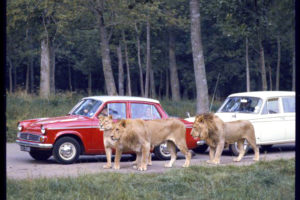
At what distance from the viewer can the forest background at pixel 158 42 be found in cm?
1439

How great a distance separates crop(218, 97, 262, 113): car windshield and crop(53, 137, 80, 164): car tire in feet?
18.0

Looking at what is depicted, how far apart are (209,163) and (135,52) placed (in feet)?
91.8

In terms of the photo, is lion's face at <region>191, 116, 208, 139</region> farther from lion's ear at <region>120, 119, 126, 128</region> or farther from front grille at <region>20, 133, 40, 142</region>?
front grille at <region>20, 133, 40, 142</region>

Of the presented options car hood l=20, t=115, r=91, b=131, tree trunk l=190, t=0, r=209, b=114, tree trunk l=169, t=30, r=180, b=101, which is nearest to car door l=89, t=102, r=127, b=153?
car hood l=20, t=115, r=91, b=131

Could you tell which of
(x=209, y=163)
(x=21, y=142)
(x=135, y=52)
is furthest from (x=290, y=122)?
(x=135, y=52)

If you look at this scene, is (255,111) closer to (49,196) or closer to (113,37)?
(49,196)

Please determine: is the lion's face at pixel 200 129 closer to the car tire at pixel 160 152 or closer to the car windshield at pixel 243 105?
the car tire at pixel 160 152

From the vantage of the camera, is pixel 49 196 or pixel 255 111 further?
pixel 255 111

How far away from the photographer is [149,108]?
514 inches

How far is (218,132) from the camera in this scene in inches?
477

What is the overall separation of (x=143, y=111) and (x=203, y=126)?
182 centimetres

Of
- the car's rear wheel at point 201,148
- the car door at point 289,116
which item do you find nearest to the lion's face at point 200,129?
the car's rear wheel at point 201,148
